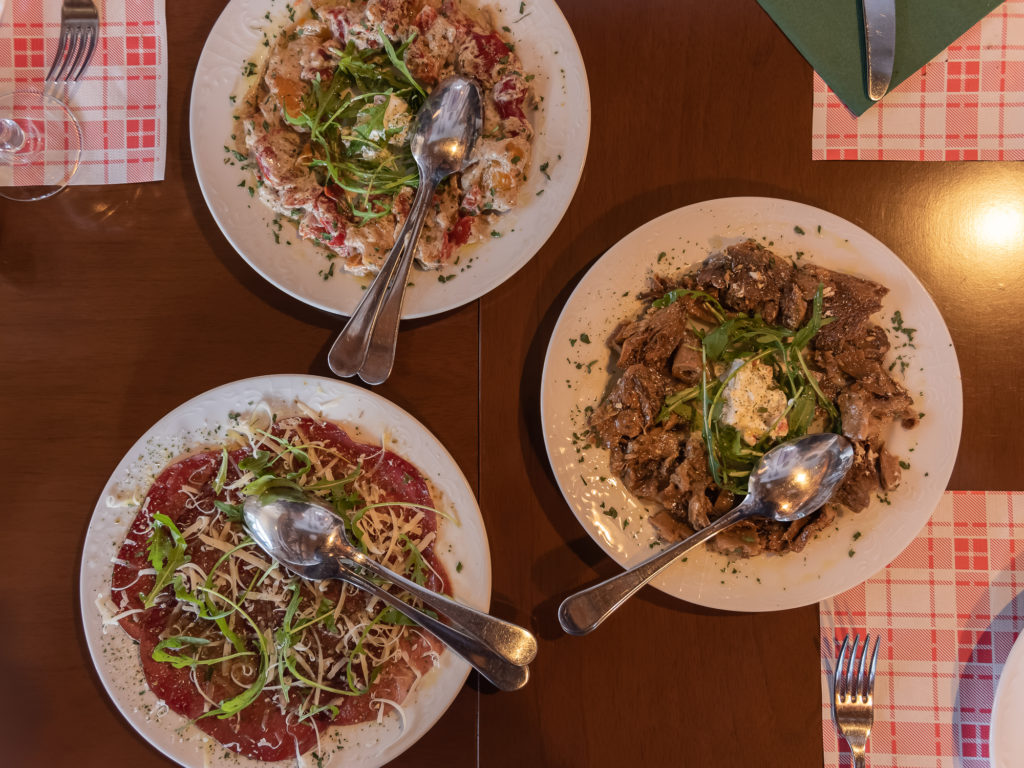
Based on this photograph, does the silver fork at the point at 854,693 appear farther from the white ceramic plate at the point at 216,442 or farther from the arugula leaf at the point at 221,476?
the arugula leaf at the point at 221,476

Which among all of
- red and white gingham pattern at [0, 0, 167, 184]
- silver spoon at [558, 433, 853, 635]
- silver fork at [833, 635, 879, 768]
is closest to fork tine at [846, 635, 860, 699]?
silver fork at [833, 635, 879, 768]

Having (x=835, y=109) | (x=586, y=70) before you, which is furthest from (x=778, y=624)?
(x=586, y=70)

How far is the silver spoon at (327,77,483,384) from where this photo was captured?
6.01ft

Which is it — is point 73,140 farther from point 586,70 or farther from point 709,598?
point 709,598

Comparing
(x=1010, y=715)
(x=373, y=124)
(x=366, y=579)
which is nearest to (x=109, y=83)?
(x=373, y=124)

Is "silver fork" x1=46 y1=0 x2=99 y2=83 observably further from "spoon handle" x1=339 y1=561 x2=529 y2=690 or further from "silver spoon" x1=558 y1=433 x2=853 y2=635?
"silver spoon" x1=558 y1=433 x2=853 y2=635

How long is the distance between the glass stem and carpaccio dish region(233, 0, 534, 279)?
72cm

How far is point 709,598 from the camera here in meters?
1.83

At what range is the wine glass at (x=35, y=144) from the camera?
2.04 metres

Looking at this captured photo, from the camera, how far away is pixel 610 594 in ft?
5.75

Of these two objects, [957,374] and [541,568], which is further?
[541,568]

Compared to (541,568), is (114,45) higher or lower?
higher

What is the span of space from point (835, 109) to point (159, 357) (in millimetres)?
2174

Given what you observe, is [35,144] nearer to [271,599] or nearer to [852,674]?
[271,599]
